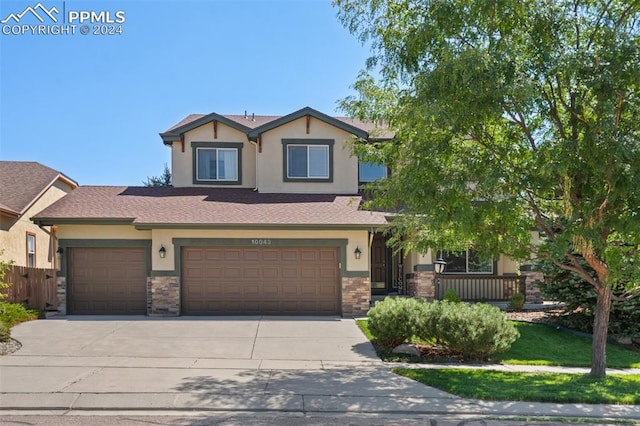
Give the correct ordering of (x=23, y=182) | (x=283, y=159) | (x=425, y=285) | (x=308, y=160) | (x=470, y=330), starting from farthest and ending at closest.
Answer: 1. (x=23, y=182)
2. (x=308, y=160)
3. (x=283, y=159)
4. (x=425, y=285)
5. (x=470, y=330)

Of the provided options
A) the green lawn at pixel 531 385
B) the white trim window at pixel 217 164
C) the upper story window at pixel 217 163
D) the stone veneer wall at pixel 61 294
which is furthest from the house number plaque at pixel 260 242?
the green lawn at pixel 531 385

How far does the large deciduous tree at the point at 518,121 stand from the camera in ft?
27.0

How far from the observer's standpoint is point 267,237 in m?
16.5

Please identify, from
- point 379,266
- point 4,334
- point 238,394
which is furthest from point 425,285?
point 4,334

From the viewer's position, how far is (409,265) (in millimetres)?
19016

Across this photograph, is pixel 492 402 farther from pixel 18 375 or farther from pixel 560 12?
pixel 18 375

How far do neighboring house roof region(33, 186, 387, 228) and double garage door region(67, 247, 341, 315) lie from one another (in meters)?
1.03

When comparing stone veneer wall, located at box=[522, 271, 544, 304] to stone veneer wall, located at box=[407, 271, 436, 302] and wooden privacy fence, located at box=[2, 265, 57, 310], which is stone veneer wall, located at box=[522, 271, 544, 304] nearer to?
stone veneer wall, located at box=[407, 271, 436, 302]

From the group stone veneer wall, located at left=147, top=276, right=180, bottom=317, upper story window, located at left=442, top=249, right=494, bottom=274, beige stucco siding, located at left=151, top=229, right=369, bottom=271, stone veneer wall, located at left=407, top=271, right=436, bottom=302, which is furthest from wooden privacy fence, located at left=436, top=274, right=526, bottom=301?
stone veneer wall, located at left=147, top=276, right=180, bottom=317

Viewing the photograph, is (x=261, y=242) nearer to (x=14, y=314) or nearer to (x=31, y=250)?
(x=14, y=314)

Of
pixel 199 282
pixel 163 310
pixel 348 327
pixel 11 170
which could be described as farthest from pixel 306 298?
pixel 11 170

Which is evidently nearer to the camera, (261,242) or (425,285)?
(261,242)

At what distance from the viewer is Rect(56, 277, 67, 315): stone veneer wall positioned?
1625 cm

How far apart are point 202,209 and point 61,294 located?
4.99m
